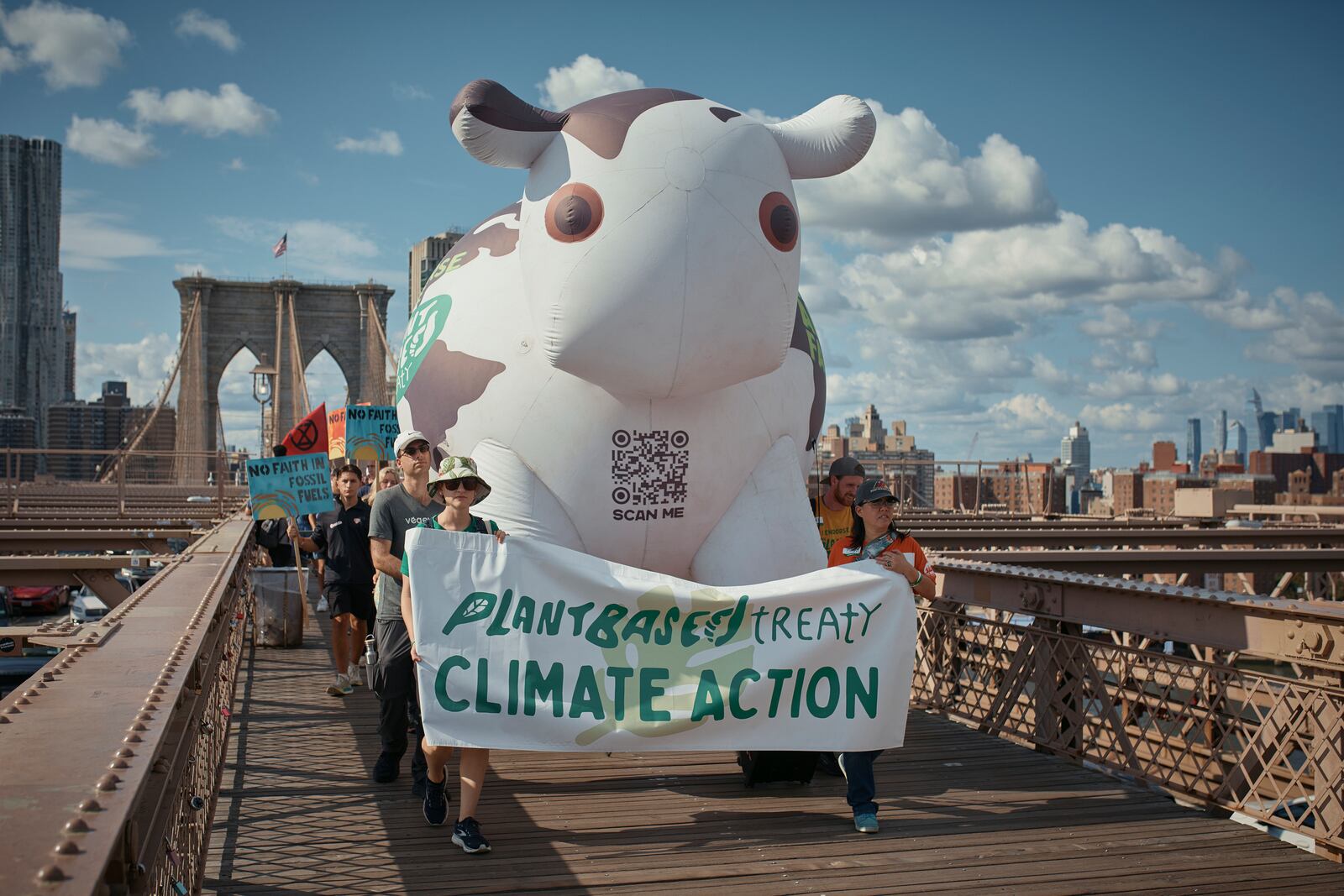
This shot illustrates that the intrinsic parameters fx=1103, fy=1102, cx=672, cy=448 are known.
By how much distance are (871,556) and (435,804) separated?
2324 mm

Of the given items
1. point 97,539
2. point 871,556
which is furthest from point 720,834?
point 97,539

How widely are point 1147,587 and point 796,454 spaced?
6.42 feet

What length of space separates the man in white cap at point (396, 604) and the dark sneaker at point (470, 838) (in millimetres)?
770

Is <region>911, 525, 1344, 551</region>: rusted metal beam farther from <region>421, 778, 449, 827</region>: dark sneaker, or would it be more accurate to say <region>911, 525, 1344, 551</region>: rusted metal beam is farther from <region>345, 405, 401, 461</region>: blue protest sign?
<region>421, 778, 449, 827</region>: dark sneaker

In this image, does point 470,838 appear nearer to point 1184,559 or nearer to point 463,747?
point 463,747

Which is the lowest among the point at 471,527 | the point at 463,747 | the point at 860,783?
the point at 860,783

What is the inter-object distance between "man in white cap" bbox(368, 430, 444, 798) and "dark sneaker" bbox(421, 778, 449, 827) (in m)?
0.39

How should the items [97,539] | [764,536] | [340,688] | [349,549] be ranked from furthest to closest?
1. [97,539]
2. [340,688]
3. [349,549]
4. [764,536]

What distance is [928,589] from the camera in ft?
17.2

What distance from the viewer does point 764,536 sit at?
5.95 m

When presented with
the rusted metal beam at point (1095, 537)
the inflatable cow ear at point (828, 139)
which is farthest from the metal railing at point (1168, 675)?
the rusted metal beam at point (1095, 537)

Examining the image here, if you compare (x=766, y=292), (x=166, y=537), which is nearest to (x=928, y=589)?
(x=766, y=292)

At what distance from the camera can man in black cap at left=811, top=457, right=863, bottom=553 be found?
7027 millimetres

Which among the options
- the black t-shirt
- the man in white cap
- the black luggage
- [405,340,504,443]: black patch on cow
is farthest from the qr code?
the black t-shirt
